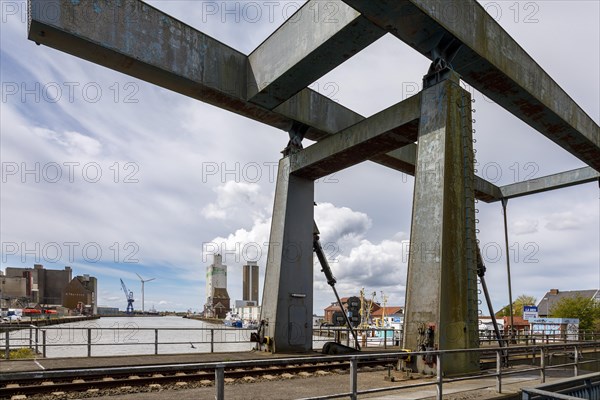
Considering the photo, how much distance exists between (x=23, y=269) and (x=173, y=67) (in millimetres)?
149311

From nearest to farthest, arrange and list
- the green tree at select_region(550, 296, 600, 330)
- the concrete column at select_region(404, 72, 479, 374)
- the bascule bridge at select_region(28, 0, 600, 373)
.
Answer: the concrete column at select_region(404, 72, 479, 374) < the bascule bridge at select_region(28, 0, 600, 373) < the green tree at select_region(550, 296, 600, 330)

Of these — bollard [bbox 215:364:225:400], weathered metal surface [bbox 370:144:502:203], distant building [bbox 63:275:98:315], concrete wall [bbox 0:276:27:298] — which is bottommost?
distant building [bbox 63:275:98:315]

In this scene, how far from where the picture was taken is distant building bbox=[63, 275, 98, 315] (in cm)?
→ 14738

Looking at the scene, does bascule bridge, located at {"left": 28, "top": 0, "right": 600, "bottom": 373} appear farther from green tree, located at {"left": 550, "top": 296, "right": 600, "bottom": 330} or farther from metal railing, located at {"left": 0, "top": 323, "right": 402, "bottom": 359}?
green tree, located at {"left": 550, "top": 296, "right": 600, "bottom": 330}

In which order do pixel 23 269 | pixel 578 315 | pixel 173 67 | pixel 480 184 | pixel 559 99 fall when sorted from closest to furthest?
pixel 173 67 → pixel 559 99 → pixel 480 184 → pixel 578 315 → pixel 23 269

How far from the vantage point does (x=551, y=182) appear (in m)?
23.8

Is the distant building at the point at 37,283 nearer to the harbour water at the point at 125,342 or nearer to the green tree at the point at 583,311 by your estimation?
the harbour water at the point at 125,342

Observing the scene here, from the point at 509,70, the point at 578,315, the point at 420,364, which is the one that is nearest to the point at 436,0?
the point at 509,70

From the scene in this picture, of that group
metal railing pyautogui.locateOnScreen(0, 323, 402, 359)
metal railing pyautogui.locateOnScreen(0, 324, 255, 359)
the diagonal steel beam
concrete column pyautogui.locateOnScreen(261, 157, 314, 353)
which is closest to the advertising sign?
metal railing pyautogui.locateOnScreen(0, 323, 402, 359)

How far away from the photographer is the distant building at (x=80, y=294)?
484 ft

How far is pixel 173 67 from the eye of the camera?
43.9ft

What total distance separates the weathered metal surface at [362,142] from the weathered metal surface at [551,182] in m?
13.4

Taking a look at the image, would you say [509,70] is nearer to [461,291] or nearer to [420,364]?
[461,291]

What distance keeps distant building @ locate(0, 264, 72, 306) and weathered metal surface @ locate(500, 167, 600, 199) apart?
132296 mm
